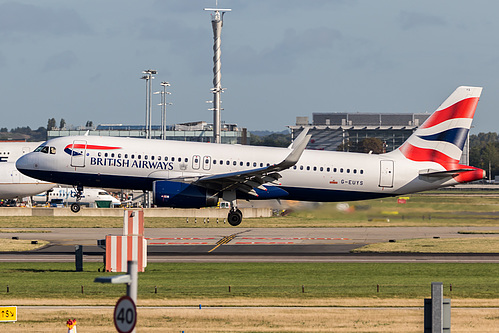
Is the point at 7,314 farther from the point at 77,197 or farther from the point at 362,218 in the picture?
the point at 362,218

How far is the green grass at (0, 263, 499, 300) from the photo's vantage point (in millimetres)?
32312

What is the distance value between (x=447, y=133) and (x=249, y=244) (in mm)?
16242

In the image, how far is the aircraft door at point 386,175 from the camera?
52.0 metres

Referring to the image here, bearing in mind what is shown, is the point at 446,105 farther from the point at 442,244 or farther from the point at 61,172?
the point at 61,172

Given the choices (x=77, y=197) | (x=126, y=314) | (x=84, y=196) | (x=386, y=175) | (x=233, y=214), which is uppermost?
(x=84, y=196)

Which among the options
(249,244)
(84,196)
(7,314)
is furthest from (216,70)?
(7,314)

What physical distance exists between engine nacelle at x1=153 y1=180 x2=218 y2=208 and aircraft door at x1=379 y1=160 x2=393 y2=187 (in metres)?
11.7

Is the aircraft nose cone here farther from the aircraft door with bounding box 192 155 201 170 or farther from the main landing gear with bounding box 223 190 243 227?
the main landing gear with bounding box 223 190 243 227

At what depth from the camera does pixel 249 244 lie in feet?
183

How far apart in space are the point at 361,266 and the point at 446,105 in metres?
17.3

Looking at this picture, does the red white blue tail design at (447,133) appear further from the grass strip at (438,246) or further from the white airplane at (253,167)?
the grass strip at (438,246)

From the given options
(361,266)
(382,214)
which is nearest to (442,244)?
(382,214)

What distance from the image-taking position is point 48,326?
25.7m

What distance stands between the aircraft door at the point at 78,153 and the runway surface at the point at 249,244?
586cm
